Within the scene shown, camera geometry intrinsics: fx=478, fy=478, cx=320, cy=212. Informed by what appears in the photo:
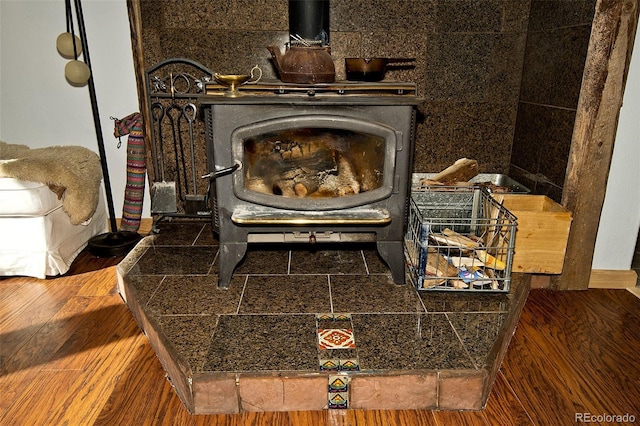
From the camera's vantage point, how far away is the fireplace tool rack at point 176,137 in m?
2.27

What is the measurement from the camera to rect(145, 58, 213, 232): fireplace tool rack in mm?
2271

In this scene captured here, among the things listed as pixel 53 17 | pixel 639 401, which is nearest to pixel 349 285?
pixel 639 401

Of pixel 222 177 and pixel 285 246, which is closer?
pixel 222 177

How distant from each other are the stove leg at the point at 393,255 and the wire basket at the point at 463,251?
7cm

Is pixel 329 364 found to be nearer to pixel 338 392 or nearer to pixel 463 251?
pixel 338 392

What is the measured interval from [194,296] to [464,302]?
97cm

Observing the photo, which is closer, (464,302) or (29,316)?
(464,302)

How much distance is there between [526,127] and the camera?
2270 millimetres

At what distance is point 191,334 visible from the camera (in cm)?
150

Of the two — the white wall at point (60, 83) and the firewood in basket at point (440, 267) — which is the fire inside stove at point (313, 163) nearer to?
the firewood in basket at point (440, 267)

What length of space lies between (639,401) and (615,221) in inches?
34.8

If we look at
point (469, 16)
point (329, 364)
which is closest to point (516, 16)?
point (469, 16)

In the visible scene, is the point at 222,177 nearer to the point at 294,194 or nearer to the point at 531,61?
the point at 294,194

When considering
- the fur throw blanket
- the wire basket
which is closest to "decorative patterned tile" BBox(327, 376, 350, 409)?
the wire basket
